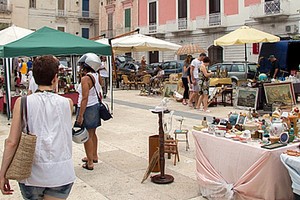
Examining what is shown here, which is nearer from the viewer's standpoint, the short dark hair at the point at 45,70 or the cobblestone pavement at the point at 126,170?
the short dark hair at the point at 45,70

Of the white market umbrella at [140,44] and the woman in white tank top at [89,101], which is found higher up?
the white market umbrella at [140,44]

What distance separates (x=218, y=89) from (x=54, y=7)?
3164cm

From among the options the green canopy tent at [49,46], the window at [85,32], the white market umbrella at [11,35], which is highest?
the window at [85,32]

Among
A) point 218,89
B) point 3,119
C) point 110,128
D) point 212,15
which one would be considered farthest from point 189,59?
point 212,15

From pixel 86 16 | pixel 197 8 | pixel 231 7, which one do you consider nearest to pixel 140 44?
pixel 231 7

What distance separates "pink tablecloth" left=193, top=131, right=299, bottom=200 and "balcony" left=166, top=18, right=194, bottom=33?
78.3 ft

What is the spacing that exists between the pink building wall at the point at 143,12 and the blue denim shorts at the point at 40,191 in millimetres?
30193

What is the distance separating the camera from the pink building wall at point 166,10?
28578 millimetres

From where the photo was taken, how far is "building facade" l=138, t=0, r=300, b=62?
66.6ft

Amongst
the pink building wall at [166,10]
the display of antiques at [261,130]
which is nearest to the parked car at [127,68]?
the pink building wall at [166,10]

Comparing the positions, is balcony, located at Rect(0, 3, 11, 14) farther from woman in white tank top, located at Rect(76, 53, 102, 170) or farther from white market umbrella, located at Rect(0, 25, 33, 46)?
woman in white tank top, located at Rect(76, 53, 102, 170)

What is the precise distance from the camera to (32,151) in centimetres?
220

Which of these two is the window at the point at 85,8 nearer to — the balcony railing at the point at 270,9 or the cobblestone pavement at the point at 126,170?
the balcony railing at the point at 270,9

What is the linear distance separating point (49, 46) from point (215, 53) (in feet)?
62.5
